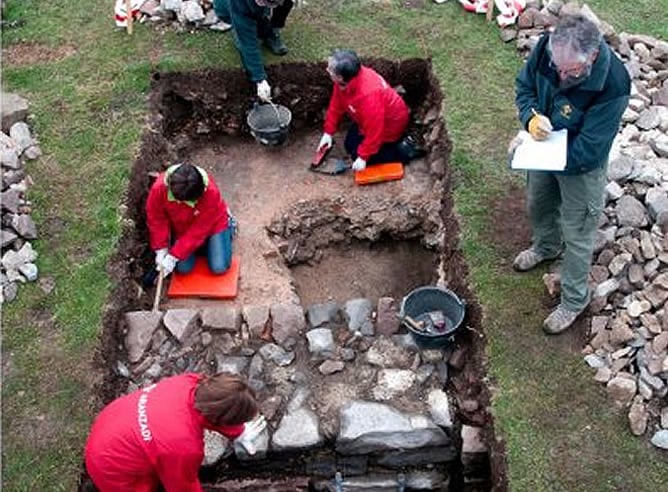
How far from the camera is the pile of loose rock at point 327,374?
559 centimetres

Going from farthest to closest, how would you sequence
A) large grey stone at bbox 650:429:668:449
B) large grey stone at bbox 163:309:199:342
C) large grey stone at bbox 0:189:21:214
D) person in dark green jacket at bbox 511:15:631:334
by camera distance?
large grey stone at bbox 0:189:21:214
large grey stone at bbox 163:309:199:342
large grey stone at bbox 650:429:668:449
person in dark green jacket at bbox 511:15:631:334

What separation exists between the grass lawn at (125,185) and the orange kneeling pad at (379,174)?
0.63 meters

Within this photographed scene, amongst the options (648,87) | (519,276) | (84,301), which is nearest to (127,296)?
(84,301)

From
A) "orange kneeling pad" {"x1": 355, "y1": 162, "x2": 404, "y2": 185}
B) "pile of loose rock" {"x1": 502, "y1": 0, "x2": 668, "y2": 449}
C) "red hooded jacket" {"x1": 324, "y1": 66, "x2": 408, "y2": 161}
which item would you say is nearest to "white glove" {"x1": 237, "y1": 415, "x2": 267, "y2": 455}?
"pile of loose rock" {"x1": 502, "y1": 0, "x2": 668, "y2": 449}

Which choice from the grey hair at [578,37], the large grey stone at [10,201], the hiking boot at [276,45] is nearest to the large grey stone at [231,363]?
the large grey stone at [10,201]

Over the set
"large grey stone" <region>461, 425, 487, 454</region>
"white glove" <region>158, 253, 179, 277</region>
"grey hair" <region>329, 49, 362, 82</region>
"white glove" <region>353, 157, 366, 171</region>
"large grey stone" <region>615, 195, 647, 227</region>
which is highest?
"grey hair" <region>329, 49, 362, 82</region>

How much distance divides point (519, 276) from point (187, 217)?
8.28ft

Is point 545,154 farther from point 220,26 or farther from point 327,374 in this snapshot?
point 220,26

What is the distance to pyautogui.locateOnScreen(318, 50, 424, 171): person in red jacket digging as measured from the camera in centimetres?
710

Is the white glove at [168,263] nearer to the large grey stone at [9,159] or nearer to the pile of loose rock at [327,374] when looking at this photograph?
the pile of loose rock at [327,374]

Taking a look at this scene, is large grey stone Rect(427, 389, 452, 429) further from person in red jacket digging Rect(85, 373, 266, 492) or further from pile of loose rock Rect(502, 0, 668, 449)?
person in red jacket digging Rect(85, 373, 266, 492)

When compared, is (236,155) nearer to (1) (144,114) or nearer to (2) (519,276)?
(1) (144,114)

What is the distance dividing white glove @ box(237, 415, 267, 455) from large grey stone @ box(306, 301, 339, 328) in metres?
1.02

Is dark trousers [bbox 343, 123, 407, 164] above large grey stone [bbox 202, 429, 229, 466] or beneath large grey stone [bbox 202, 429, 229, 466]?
above
